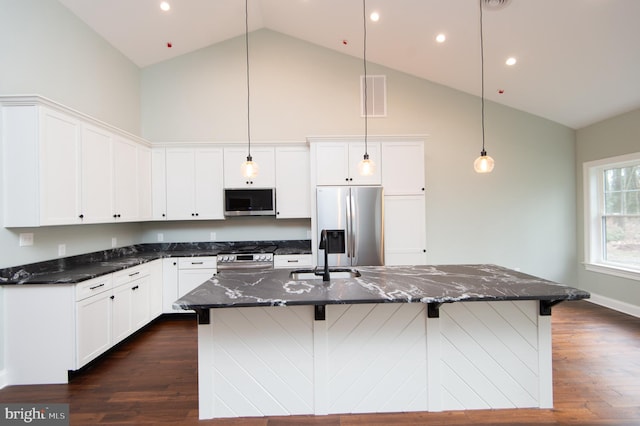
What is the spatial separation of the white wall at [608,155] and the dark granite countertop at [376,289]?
9.85ft

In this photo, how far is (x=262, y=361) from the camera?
205 cm

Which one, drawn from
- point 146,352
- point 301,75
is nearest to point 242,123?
point 301,75

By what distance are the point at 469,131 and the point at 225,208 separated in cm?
396

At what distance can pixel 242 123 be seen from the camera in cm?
451

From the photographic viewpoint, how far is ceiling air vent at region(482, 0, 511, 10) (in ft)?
9.38

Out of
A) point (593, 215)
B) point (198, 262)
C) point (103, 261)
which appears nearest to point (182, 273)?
point (198, 262)

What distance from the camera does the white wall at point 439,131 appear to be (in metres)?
4.52

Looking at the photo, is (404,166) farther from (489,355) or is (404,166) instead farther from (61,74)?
(61,74)

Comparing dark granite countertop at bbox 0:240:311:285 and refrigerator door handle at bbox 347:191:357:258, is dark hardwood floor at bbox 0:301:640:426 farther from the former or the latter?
refrigerator door handle at bbox 347:191:357:258

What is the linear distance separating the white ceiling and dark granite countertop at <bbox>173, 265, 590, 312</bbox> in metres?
2.65

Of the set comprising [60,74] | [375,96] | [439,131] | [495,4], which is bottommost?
[439,131]

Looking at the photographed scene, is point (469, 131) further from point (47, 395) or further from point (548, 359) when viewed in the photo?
point (47, 395)

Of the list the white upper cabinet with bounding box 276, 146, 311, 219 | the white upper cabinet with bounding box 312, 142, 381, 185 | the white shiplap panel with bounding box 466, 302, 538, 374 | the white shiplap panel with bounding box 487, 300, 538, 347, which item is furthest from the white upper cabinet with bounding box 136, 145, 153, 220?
the white shiplap panel with bounding box 487, 300, 538, 347

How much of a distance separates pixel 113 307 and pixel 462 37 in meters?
4.99
